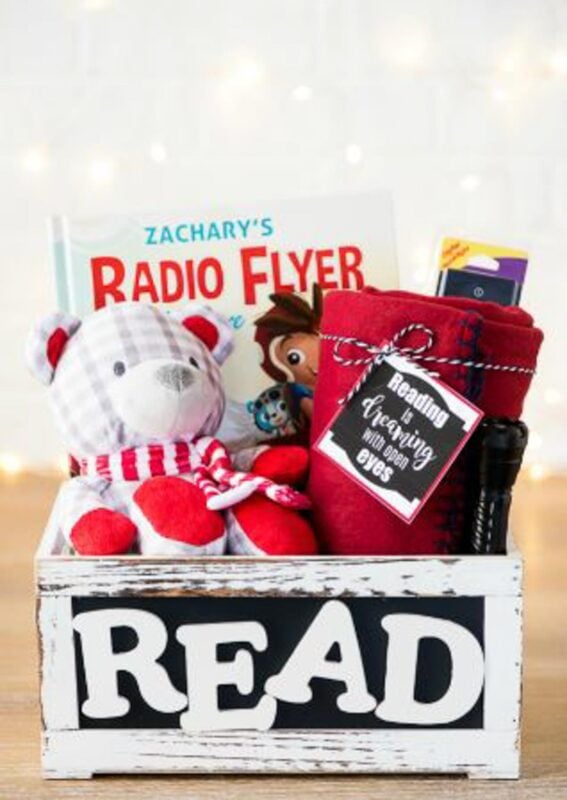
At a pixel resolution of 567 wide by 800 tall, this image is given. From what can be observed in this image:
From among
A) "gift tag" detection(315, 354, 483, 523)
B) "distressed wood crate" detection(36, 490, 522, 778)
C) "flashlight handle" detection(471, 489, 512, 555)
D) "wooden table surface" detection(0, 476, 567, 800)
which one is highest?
"gift tag" detection(315, 354, 483, 523)

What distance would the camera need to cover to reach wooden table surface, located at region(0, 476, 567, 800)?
0.92m

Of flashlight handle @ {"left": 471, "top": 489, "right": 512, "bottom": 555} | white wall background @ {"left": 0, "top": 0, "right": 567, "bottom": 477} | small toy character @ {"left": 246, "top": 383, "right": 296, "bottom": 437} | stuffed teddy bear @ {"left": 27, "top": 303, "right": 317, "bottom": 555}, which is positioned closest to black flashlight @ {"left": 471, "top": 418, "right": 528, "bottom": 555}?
flashlight handle @ {"left": 471, "top": 489, "right": 512, "bottom": 555}

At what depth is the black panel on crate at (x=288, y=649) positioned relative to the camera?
904 millimetres

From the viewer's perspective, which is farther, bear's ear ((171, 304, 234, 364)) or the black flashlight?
bear's ear ((171, 304, 234, 364))

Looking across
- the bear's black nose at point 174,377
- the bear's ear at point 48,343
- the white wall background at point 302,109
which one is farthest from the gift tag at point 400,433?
the white wall background at point 302,109

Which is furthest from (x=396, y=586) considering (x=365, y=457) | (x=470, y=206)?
(x=470, y=206)

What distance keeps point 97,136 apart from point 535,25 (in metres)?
0.57

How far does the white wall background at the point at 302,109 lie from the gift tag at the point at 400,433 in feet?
2.90

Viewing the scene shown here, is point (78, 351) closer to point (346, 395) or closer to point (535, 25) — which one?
point (346, 395)

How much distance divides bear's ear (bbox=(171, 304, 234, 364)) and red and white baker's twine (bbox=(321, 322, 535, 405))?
0.15 meters

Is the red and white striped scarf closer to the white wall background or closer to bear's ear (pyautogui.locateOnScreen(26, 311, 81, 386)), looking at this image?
bear's ear (pyautogui.locateOnScreen(26, 311, 81, 386))

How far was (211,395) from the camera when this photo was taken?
3.28 feet

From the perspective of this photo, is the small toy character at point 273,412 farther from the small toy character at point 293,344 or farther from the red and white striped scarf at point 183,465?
the red and white striped scarf at point 183,465

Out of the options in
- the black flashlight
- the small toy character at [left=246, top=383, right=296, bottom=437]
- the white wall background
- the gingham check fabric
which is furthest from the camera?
the white wall background
